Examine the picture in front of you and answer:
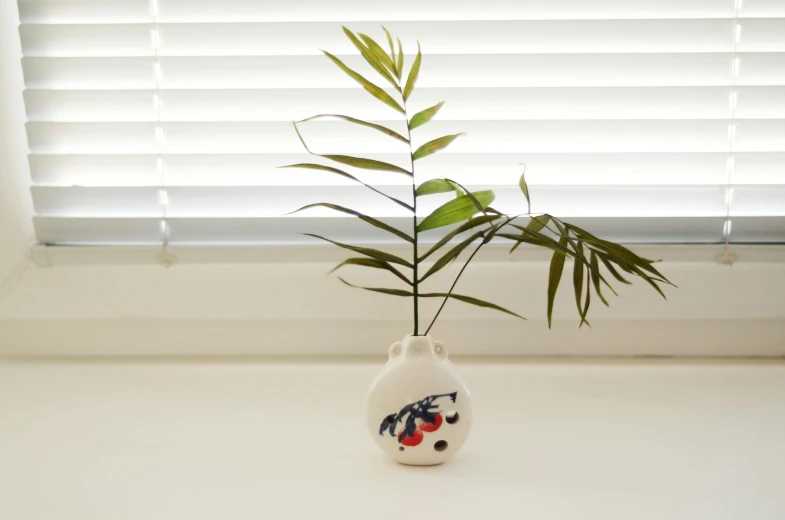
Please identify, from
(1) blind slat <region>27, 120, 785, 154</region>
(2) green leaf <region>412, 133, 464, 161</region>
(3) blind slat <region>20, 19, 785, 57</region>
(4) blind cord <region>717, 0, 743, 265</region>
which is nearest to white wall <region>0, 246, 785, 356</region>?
(4) blind cord <region>717, 0, 743, 265</region>

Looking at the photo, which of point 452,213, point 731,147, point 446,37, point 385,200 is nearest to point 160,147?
point 385,200

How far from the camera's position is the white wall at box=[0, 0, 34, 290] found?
1.05 metres

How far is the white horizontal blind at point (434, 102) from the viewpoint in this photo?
1.04 meters

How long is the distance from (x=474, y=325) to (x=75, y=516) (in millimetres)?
639

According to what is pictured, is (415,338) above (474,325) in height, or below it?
above

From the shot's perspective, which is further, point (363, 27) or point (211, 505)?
point (363, 27)

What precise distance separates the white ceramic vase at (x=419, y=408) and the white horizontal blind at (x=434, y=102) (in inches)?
16.0

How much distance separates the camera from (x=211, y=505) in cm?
58

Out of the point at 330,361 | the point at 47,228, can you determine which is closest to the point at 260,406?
the point at 330,361

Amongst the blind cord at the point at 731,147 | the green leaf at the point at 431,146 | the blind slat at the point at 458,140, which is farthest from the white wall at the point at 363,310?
the green leaf at the point at 431,146

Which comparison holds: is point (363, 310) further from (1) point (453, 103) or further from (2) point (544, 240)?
(2) point (544, 240)

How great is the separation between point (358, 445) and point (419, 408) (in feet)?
0.40

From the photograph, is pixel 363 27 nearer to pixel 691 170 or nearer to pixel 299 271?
pixel 299 271

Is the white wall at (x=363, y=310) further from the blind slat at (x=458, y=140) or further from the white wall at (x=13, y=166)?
the blind slat at (x=458, y=140)
